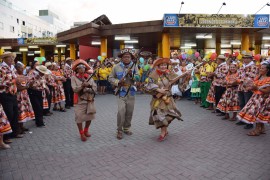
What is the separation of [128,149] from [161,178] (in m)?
1.40

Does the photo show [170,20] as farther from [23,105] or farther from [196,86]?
[23,105]

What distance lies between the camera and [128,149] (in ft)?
16.3

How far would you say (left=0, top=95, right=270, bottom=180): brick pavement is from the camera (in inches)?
151

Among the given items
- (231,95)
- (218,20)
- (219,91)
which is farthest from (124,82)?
(218,20)

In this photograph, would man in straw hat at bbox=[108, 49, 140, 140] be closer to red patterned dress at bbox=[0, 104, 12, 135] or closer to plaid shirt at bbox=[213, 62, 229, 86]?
red patterned dress at bbox=[0, 104, 12, 135]

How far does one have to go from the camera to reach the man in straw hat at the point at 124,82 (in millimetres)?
5688

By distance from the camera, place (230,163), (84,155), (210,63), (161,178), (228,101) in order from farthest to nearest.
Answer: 1. (210,63)
2. (228,101)
3. (84,155)
4. (230,163)
5. (161,178)

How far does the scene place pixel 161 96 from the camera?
5504mm

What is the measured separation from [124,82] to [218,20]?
36.3 feet

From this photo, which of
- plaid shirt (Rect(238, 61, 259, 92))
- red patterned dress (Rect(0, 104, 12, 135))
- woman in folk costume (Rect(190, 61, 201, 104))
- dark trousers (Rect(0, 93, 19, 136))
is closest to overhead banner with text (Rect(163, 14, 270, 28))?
woman in folk costume (Rect(190, 61, 201, 104))

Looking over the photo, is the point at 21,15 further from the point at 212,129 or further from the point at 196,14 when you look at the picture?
the point at 212,129

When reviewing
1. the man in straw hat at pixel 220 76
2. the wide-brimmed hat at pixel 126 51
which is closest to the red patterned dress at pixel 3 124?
the wide-brimmed hat at pixel 126 51

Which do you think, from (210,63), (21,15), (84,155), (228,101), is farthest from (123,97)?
(21,15)

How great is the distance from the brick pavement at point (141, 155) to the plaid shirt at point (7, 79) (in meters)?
1.18
